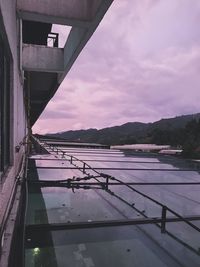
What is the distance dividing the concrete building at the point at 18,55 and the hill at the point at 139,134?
1211 inches

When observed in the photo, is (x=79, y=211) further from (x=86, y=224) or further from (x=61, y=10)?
(x=61, y=10)

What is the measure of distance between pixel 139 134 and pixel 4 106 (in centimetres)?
6839

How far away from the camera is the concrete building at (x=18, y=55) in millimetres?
3942

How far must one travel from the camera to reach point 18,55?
7988 millimetres

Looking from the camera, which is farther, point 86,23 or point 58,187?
point 86,23

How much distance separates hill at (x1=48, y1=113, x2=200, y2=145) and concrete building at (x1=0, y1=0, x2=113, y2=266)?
101 ft

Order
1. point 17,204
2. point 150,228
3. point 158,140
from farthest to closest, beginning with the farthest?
point 158,140
point 17,204
point 150,228

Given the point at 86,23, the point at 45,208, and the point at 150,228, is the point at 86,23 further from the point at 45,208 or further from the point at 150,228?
the point at 150,228

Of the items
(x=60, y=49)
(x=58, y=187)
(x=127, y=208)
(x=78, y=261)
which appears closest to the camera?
(x=78, y=261)

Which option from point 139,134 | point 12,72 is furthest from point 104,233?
point 139,134

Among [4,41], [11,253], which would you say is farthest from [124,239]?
[4,41]

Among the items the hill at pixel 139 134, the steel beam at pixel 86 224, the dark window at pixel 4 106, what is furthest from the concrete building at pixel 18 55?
the hill at pixel 139 134

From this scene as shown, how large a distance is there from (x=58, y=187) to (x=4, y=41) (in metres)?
3.12

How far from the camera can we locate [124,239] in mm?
3848
